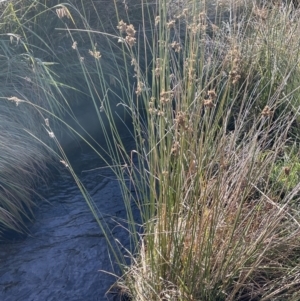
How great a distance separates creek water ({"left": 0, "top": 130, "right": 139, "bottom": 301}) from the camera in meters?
2.84

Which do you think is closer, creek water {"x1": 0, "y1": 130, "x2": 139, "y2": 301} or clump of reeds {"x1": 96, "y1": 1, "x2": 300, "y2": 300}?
clump of reeds {"x1": 96, "y1": 1, "x2": 300, "y2": 300}

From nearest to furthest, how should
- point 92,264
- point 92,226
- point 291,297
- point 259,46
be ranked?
point 291,297
point 92,264
point 92,226
point 259,46

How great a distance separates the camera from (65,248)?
10.2ft

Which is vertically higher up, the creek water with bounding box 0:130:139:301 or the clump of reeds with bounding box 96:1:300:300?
the clump of reeds with bounding box 96:1:300:300

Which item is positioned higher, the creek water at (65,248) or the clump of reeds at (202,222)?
the clump of reeds at (202,222)

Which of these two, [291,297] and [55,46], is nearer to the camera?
[291,297]

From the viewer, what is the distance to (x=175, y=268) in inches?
90.8

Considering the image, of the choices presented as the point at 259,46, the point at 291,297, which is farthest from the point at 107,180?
the point at 291,297

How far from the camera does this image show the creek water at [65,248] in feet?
9.32

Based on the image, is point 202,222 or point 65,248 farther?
point 65,248

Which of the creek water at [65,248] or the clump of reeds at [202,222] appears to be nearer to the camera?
the clump of reeds at [202,222]

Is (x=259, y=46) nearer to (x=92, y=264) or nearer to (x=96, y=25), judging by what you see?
(x=96, y=25)

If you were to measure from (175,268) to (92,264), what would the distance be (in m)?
Result: 0.79

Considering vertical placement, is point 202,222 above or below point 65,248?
above
